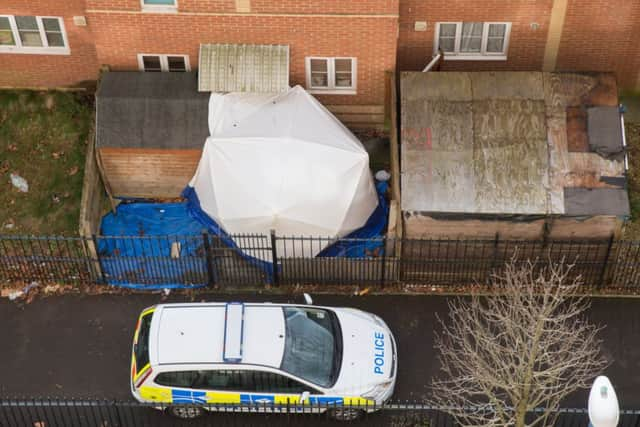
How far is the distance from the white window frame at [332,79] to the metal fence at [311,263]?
3.98 m

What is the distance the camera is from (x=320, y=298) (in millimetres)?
18734

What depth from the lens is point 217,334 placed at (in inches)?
623

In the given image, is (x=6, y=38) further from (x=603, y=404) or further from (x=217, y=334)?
(x=603, y=404)

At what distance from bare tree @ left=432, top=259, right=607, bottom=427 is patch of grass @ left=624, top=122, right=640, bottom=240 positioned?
7.35 feet

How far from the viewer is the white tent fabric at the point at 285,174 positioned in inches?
734

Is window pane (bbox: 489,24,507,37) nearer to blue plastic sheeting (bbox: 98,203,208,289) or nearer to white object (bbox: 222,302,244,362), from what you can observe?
blue plastic sheeting (bbox: 98,203,208,289)

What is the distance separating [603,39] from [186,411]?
13.4 meters

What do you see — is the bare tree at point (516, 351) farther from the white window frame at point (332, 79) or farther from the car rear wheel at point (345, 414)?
the white window frame at point (332, 79)

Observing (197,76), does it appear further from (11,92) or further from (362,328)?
(362,328)

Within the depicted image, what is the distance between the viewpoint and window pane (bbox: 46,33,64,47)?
21.3 m

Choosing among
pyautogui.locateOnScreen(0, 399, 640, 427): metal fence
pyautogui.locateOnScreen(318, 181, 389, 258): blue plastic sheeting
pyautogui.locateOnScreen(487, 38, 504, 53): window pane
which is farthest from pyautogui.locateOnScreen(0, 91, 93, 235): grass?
pyautogui.locateOnScreen(487, 38, 504, 53): window pane

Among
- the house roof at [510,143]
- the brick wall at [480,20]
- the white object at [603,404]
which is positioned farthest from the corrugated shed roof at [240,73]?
the white object at [603,404]

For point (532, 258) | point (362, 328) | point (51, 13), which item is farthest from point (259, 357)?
point (51, 13)

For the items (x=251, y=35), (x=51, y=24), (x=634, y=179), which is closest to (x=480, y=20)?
(x=634, y=179)
